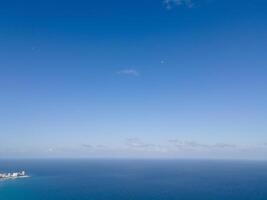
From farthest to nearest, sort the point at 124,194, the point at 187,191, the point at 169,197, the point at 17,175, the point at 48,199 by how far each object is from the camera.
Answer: the point at 17,175
the point at 187,191
the point at 124,194
the point at 169,197
the point at 48,199

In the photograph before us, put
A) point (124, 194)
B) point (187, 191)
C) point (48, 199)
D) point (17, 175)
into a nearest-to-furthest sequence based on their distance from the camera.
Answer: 1. point (48, 199)
2. point (124, 194)
3. point (187, 191)
4. point (17, 175)

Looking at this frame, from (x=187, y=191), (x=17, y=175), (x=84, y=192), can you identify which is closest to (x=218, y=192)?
(x=187, y=191)

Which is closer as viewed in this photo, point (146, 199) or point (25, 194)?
point (146, 199)

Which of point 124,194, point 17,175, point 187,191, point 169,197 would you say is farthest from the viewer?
point 17,175

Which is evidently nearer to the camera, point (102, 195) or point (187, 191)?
point (102, 195)

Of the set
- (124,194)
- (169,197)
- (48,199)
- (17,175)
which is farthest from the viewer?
(17,175)

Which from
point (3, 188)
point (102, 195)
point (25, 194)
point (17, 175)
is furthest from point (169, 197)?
point (17, 175)

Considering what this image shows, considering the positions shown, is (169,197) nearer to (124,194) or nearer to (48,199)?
(124,194)

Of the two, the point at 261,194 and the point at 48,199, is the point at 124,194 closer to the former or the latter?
the point at 48,199
